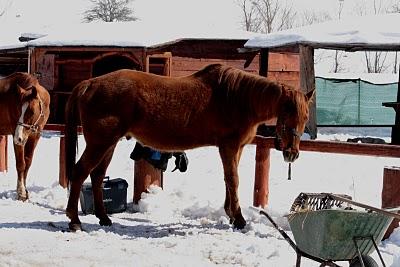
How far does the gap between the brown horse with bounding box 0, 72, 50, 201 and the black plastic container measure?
3.98 ft

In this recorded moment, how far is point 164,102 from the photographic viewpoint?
289 inches

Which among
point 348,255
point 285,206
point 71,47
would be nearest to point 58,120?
point 71,47

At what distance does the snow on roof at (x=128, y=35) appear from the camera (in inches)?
730

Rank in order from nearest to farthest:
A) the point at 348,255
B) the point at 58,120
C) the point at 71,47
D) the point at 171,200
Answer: the point at 348,255 → the point at 171,200 → the point at 71,47 → the point at 58,120

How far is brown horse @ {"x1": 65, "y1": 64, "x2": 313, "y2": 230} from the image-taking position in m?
7.23

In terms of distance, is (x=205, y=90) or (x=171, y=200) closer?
(x=205, y=90)

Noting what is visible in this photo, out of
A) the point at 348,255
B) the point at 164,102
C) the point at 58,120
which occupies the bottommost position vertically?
the point at 58,120

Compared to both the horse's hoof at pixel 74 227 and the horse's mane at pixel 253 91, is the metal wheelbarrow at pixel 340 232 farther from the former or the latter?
the horse's hoof at pixel 74 227

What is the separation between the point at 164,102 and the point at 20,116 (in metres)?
2.71

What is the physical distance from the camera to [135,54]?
18.6m

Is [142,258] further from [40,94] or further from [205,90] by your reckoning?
[40,94]

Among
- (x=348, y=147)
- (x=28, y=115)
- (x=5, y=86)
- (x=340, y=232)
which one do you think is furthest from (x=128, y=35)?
(x=340, y=232)

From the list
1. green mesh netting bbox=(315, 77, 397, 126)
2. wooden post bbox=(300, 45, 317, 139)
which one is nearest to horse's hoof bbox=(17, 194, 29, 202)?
wooden post bbox=(300, 45, 317, 139)

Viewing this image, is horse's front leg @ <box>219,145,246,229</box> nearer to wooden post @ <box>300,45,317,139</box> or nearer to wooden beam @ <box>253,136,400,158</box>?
wooden beam @ <box>253,136,400,158</box>
